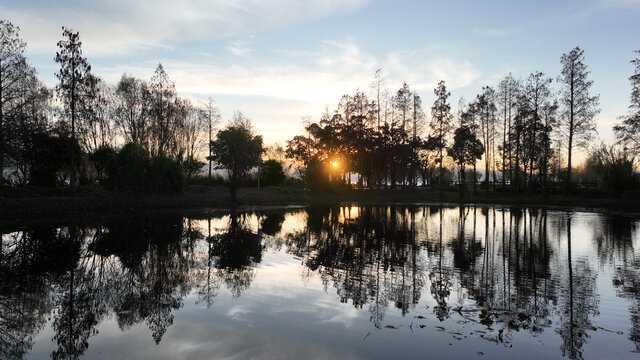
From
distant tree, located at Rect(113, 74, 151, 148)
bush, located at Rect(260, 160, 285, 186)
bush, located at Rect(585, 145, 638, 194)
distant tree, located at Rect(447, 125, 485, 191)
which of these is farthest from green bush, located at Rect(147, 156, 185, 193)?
bush, located at Rect(585, 145, 638, 194)

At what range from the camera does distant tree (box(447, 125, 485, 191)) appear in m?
63.0

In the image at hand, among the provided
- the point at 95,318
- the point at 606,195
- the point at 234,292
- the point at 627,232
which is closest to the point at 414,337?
the point at 234,292

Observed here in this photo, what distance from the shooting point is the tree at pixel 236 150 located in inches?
1896

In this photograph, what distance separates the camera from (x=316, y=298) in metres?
10.1

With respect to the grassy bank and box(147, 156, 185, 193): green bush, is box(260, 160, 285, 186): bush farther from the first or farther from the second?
box(147, 156, 185, 193): green bush

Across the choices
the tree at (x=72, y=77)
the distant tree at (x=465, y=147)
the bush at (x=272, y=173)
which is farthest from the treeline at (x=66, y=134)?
the distant tree at (x=465, y=147)

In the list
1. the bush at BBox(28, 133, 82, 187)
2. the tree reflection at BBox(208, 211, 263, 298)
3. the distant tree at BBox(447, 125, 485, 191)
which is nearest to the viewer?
the tree reflection at BBox(208, 211, 263, 298)

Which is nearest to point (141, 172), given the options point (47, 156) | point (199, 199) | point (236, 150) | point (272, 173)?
point (199, 199)

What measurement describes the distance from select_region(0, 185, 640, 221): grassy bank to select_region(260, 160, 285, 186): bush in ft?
38.1

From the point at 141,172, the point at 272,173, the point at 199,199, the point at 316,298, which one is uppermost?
the point at 272,173

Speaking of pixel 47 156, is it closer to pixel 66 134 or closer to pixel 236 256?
pixel 66 134

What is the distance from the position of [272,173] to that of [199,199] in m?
31.5

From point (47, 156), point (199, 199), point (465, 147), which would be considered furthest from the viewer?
point (465, 147)

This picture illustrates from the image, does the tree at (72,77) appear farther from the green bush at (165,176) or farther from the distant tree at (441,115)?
the distant tree at (441,115)
